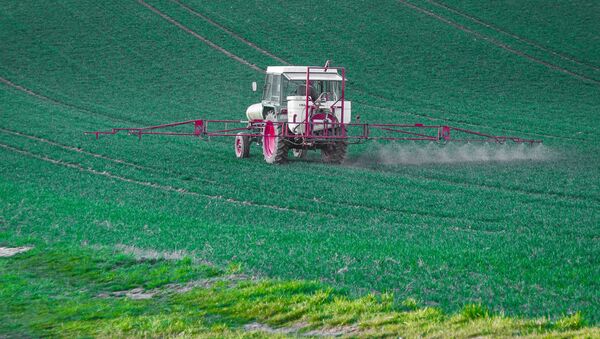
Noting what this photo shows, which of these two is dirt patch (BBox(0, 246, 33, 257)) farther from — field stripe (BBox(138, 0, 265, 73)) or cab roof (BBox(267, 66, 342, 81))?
field stripe (BBox(138, 0, 265, 73))

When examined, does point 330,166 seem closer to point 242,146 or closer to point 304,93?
point 304,93

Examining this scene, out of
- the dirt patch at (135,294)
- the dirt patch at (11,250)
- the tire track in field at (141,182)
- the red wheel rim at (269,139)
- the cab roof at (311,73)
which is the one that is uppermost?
the cab roof at (311,73)

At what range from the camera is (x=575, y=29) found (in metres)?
53.9

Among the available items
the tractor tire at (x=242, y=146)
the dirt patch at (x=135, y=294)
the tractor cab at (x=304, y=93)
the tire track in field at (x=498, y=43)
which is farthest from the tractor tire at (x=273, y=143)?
the tire track in field at (x=498, y=43)

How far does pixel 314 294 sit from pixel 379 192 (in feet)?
31.0

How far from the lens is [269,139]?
2473cm

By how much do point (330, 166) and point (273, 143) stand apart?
1684mm

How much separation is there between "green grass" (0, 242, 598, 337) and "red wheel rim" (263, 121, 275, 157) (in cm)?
1189

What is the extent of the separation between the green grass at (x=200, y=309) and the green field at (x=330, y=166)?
38cm

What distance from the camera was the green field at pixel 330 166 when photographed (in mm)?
12000

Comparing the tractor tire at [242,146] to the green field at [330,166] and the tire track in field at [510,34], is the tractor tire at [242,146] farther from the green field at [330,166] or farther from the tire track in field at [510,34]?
the tire track in field at [510,34]

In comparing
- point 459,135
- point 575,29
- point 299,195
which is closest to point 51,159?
point 299,195

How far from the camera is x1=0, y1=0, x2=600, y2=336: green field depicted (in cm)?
1200

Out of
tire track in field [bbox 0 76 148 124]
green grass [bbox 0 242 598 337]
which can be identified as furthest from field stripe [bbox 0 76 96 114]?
green grass [bbox 0 242 598 337]
